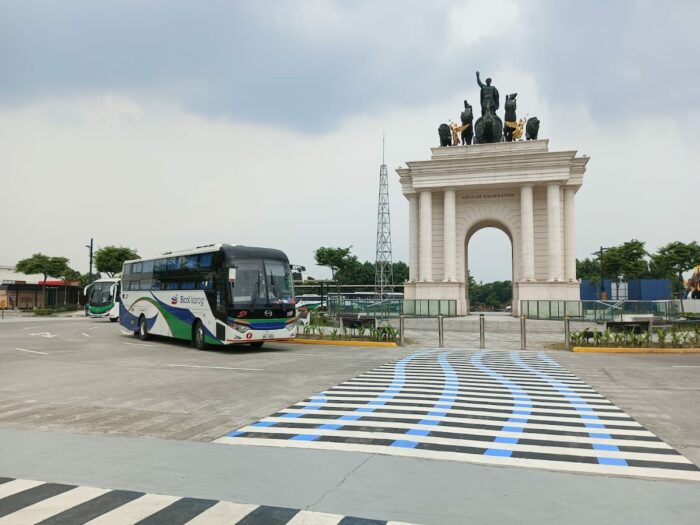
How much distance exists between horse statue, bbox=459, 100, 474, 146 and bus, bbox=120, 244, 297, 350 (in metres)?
29.4

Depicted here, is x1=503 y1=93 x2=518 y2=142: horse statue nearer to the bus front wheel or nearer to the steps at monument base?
the steps at monument base

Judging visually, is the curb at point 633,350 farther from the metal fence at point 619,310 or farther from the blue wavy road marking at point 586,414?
the blue wavy road marking at point 586,414

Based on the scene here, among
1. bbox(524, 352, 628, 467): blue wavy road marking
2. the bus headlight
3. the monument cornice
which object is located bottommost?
bbox(524, 352, 628, 467): blue wavy road marking

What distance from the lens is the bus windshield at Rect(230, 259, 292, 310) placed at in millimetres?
17828

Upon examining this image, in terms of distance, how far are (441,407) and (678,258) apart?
2720 inches

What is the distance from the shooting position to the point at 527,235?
4103 centimetres

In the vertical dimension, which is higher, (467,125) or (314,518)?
(467,125)

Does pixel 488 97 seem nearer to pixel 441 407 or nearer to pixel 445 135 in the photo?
pixel 445 135

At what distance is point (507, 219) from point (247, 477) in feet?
135

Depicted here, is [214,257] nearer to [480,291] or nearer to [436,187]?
[436,187]

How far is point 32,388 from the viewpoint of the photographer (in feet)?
34.6

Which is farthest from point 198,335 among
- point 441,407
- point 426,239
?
point 426,239

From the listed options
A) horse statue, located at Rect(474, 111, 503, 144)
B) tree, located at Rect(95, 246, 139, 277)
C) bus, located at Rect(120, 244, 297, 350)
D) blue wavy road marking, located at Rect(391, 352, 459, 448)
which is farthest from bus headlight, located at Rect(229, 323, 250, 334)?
tree, located at Rect(95, 246, 139, 277)

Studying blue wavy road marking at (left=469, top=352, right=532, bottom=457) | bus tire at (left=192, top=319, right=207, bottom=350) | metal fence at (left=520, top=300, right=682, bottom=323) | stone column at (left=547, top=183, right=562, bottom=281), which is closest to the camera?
blue wavy road marking at (left=469, top=352, right=532, bottom=457)
